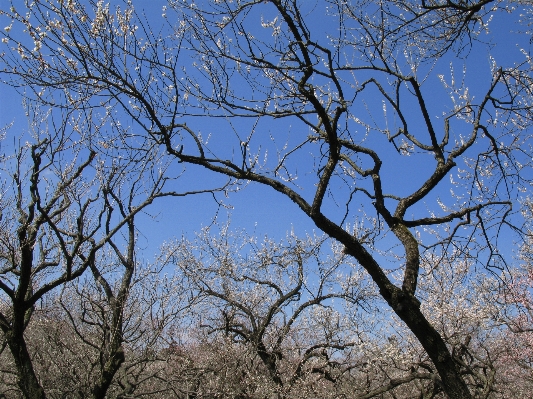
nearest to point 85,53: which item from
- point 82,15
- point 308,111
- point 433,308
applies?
point 82,15

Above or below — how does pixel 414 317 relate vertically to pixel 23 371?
above

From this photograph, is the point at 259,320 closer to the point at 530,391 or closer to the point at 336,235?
the point at 336,235

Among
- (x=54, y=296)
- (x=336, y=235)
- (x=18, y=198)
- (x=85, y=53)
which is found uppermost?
Answer: (x=54, y=296)

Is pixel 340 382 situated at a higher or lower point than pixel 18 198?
lower

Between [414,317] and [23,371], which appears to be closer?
[414,317]

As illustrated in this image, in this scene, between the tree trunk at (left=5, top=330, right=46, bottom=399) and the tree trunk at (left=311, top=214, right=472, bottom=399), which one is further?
the tree trunk at (left=5, top=330, right=46, bottom=399)

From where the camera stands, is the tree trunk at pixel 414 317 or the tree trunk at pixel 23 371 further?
the tree trunk at pixel 23 371

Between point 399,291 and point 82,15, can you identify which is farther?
point 399,291

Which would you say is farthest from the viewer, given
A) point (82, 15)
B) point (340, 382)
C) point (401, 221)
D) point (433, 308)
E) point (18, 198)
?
point (433, 308)

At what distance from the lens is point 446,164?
4.54 meters

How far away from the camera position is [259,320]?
11.1 metres

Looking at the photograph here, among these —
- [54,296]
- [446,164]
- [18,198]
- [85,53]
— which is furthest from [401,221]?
[54,296]

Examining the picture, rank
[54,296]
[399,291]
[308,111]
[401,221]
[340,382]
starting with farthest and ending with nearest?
[54,296] < [340,382] < [401,221] < [308,111] < [399,291]

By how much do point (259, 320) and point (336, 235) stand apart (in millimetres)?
7558
